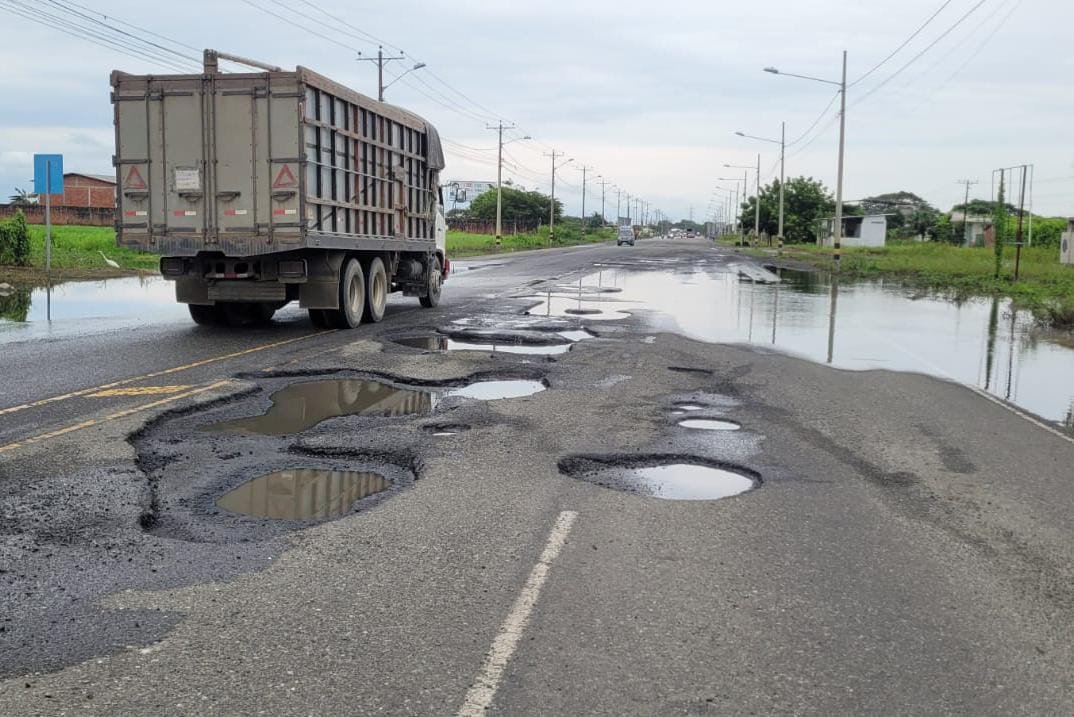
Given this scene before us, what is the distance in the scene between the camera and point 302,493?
6445mm

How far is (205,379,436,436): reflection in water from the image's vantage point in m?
8.41

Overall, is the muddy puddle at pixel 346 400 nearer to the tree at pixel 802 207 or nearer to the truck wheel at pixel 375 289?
the truck wheel at pixel 375 289

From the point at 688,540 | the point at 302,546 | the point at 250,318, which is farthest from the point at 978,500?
the point at 250,318

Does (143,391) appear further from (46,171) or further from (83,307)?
(46,171)

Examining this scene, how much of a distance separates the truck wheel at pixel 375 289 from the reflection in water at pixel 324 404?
243 inches

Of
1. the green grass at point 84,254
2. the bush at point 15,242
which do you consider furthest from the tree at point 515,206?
the bush at point 15,242

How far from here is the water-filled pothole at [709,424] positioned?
886 cm

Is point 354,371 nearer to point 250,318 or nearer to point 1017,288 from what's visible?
point 250,318

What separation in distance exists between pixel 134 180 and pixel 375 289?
4470 mm

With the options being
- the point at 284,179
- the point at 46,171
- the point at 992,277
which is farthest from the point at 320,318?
the point at 992,277

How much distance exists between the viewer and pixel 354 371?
11.4 metres

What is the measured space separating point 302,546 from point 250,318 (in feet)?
39.5

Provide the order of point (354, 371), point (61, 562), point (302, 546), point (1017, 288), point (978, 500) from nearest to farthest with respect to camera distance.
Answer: point (61, 562) < point (302, 546) < point (978, 500) < point (354, 371) < point (1017, 288)

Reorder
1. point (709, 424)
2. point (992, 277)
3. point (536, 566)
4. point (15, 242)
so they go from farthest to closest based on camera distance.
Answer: point (992, 277) → point (15, 242) → point (709, 424) → point (536, 566)
